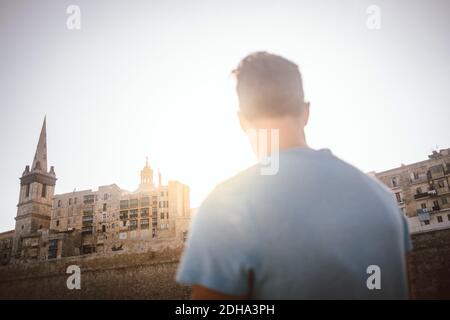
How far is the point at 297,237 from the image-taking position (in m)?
1.46

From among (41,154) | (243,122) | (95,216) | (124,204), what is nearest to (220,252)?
(243,122)

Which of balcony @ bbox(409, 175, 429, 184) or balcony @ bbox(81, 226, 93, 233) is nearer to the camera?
balcony @ bbox(409, 175, 429, 184)

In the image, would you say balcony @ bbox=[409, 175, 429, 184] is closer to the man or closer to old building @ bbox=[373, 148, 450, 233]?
old building @ bbox=[373, 148, 450, 233]

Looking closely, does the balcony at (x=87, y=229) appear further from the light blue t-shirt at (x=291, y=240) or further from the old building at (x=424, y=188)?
the light blue t-shirt at (x=291, y=240)

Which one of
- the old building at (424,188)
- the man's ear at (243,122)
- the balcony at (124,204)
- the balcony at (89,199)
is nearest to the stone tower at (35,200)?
the balcony at (89,199)

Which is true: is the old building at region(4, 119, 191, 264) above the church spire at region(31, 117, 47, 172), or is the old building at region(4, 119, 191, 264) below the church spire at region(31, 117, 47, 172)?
below

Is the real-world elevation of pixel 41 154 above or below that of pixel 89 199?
above

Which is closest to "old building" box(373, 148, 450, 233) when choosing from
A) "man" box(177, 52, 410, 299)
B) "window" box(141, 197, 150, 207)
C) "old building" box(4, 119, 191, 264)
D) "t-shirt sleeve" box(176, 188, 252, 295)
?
"old building" box(4, 119, 191, 264)

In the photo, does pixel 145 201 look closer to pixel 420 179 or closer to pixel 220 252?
pixel 420 179

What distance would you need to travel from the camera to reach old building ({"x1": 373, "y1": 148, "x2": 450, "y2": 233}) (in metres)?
44.4

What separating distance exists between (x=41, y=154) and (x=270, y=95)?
89.9 meters

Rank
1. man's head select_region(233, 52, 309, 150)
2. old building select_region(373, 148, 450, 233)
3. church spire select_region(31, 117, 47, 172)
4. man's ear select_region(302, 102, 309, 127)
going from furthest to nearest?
church spire select_region(31, 117, 47, 172) → old building select_region(373, 148, 450, 233) → man's ear select_region(302, 102, 309, 127) → man's head select_region(233, 52, 309, 150)

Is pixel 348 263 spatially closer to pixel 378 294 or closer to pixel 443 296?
pixel 378 294
